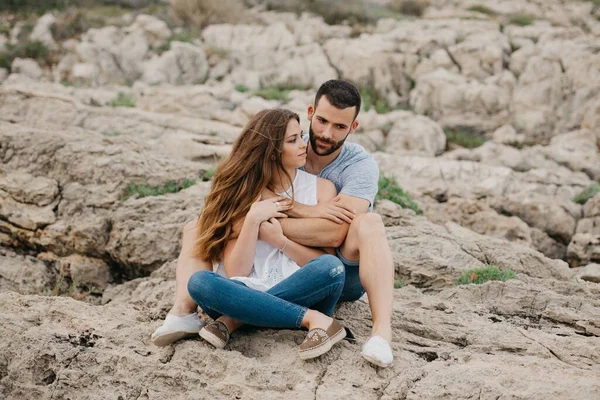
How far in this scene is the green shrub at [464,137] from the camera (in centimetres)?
1466

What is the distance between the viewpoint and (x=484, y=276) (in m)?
5.49

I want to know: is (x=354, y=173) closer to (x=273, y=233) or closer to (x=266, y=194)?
(x=266, y=194)

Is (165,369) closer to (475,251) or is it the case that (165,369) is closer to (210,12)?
(475,251)

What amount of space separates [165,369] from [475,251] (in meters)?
3.88

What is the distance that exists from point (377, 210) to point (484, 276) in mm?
1809

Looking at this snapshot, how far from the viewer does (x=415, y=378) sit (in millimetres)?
3346

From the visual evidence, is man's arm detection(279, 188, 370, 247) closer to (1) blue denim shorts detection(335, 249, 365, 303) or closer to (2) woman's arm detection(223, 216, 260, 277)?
(1) blue denim shorts detection(335, 249, 365, 303)

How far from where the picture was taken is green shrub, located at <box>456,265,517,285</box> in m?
5.43

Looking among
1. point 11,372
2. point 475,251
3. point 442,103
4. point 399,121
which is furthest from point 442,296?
point 442,103

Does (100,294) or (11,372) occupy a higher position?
(11,372)

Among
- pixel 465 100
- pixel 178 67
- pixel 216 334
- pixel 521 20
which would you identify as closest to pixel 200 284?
pixel 216 334

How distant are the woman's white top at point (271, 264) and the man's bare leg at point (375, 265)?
449mm

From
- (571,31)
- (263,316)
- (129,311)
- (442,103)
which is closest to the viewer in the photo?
(263,316)

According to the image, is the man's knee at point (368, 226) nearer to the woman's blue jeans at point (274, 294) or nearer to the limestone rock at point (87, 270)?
the woman's blue jeans at point (274, 294)
